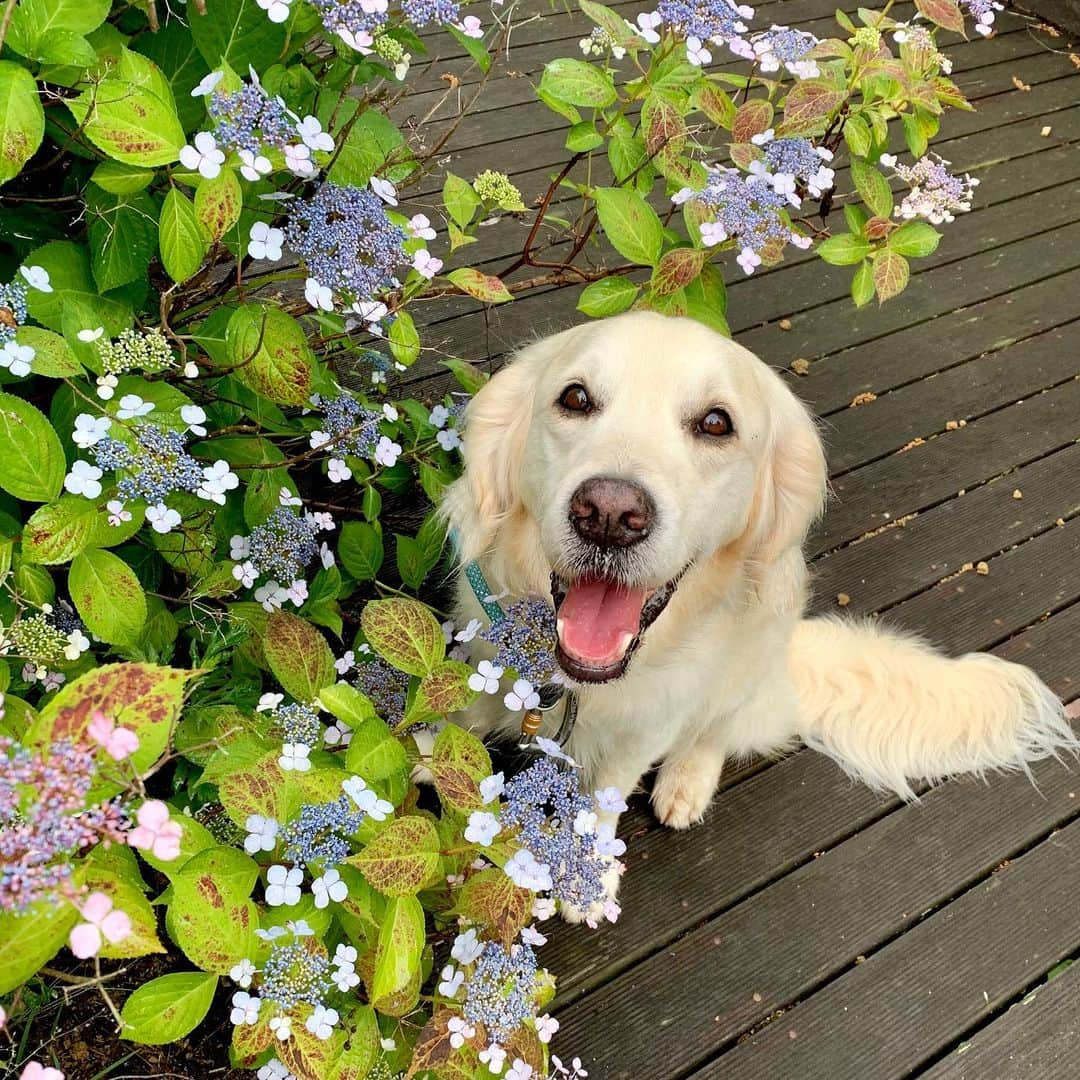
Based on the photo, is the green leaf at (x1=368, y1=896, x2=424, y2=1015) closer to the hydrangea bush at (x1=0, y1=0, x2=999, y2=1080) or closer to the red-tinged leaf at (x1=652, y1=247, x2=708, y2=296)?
the hydrangea bush at (x1=0, y1=0, x2=999, y2=1080)

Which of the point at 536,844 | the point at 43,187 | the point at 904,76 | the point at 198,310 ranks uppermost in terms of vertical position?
the point at 904,76

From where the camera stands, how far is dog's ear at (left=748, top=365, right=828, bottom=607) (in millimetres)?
1769

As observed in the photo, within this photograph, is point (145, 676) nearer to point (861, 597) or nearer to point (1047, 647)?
point (861, 597)

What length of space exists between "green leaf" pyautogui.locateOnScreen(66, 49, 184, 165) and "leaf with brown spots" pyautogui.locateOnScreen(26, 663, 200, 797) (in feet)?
1.74

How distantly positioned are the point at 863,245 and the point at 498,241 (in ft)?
5.65

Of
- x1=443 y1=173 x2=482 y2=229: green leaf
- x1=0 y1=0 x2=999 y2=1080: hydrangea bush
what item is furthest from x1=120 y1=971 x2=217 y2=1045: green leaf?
x1=443 y1=173 x2=482 y2=229: green leaf

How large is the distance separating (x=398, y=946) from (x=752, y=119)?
141 centimetres

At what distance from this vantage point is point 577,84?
1470mm

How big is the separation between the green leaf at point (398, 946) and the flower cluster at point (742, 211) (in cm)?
109

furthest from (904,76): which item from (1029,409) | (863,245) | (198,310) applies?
(1029,409)

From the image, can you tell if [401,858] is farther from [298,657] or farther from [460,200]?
[460,200]

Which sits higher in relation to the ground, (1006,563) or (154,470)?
(154,470)

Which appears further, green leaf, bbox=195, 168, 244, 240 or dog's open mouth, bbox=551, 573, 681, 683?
dog's open mouth, bbox=551, 573, 681, 683

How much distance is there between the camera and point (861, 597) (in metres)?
2.55
